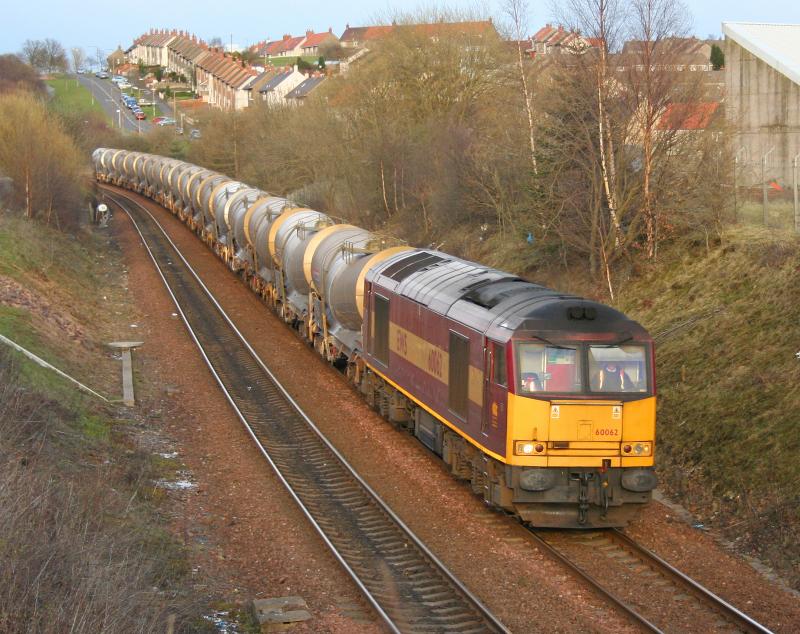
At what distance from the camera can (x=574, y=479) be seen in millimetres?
13164

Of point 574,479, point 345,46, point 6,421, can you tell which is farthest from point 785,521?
point 345,46

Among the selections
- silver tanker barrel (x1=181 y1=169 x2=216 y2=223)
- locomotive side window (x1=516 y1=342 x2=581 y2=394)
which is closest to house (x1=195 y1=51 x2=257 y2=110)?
silver tanker barrel (x1=181 y1=169 x2=216 y2=223)

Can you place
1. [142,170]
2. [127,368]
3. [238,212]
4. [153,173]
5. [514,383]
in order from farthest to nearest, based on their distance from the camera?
[142,170]
[153,173]
[238,212]
[127,368]
[514,383]

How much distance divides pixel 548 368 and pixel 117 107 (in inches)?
5476

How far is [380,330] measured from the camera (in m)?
19.1

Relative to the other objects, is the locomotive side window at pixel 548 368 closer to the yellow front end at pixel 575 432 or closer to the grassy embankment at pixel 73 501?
the yellow front end at pixel 575 432

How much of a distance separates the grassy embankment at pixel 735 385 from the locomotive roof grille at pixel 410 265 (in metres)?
4.84

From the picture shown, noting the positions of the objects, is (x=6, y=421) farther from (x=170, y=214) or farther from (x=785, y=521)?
(x=170, y=214)

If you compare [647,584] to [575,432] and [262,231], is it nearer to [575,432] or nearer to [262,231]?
[575,432]

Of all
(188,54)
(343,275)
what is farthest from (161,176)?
(188,54)

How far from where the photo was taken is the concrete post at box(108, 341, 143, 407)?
21.4 meters

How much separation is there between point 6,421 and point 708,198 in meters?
16.0

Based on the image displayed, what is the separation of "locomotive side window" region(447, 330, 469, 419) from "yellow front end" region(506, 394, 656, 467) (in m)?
1.62

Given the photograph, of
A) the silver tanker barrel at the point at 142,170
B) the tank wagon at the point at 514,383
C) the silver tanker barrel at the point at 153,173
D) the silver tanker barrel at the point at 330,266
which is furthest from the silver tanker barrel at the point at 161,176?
the tank wagon at the point at 514,383
